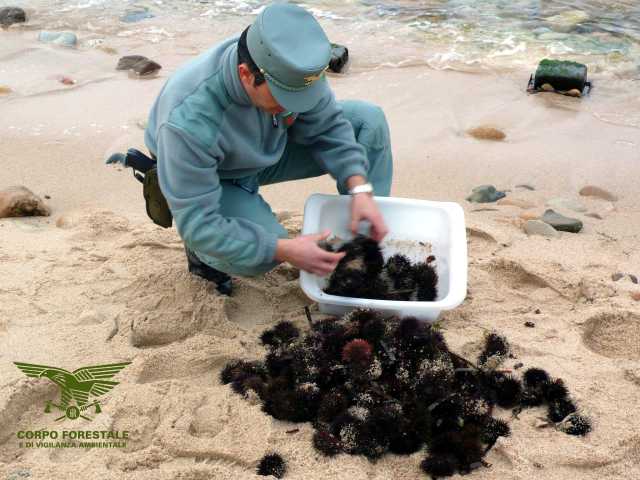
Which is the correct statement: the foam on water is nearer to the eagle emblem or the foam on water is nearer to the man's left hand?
the man's left hand

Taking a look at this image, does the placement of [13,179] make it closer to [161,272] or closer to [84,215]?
[84,215]

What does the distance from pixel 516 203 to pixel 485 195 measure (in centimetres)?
21

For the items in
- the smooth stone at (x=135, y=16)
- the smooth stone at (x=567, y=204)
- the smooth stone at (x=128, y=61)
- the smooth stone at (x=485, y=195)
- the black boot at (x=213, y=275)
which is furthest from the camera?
the smooth stone at (x=135, y=16)

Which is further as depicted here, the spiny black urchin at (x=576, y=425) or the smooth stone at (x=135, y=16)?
the smooth stone at (x=135, y=16)

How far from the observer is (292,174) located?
11.7 feet

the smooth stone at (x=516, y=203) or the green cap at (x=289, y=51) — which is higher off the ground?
the green cap at (x=289, y=51)

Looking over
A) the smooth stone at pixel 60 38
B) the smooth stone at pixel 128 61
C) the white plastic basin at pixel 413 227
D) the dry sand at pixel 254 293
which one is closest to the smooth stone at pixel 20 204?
the dry sand at pixel 254 293

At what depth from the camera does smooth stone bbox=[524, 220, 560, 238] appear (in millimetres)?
3867

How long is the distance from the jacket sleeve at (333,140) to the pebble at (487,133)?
6.96ft

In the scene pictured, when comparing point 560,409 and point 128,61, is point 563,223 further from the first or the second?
point 128,61

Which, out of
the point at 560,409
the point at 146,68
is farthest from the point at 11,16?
the point at 560,409

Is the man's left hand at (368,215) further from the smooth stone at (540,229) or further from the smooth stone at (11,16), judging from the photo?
the smooth stone at (11,16)

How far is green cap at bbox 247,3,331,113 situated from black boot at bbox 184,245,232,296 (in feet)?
3.59

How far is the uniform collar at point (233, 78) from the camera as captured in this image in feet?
8.61
